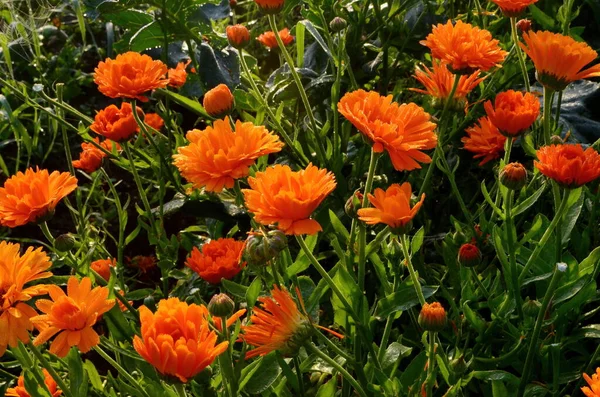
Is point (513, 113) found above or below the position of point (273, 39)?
above

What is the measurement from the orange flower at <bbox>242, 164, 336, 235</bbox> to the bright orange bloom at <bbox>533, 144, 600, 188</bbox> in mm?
287

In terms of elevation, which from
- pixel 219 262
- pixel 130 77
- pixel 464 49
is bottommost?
pixel 219 262

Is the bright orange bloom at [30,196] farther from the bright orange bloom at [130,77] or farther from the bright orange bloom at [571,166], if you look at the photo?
the bright orange bloom at [571,166]

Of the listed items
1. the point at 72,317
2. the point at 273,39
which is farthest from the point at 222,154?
the point at 273,39

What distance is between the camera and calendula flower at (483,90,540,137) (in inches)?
45.0

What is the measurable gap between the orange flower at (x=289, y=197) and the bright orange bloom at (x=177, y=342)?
0.13 m

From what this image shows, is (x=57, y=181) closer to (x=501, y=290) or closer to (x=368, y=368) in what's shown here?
(x=368, y=368)

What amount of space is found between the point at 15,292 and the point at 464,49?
29.3 inches

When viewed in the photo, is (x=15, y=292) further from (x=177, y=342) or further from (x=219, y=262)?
(x=219, y=262)

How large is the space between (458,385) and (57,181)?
0.63 meters

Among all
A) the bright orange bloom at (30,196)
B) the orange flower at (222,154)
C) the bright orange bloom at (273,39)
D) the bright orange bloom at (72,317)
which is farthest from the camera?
the bright orange bloom at (273,39)

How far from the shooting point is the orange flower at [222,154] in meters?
0.96

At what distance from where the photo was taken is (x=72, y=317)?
846mm

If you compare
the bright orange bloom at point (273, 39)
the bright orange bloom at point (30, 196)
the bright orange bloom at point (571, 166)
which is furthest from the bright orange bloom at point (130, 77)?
the bright orange bloom at point (571, 166)
